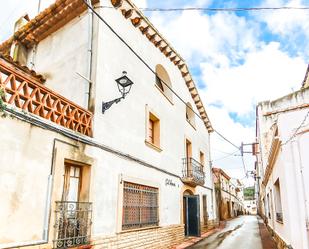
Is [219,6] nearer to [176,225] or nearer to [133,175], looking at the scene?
[133,175]

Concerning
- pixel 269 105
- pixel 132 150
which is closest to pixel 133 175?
pixel 132 150

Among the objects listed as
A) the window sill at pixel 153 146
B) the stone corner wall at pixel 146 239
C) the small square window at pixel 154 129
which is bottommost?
the stone corner wall at pixel 146 239

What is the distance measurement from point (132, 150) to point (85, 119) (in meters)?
2.40

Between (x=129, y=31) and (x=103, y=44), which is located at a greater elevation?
(x=129, y=31)

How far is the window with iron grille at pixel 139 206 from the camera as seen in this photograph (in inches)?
324

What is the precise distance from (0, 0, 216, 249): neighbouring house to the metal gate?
0.05 m

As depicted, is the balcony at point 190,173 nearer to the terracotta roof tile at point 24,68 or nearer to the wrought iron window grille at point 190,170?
the wrought iron window grille at point 190,170

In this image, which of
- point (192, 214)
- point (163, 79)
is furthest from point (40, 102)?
point (192, 214)

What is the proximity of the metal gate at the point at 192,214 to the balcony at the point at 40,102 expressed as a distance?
27.5 ft

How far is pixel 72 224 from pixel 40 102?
285 centimetres

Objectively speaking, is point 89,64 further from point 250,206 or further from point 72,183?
point 250,206

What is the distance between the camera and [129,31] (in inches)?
397

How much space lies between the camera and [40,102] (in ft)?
18.9

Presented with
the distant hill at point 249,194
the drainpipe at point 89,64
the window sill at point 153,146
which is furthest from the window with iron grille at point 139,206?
the distant hill at point 249,194
